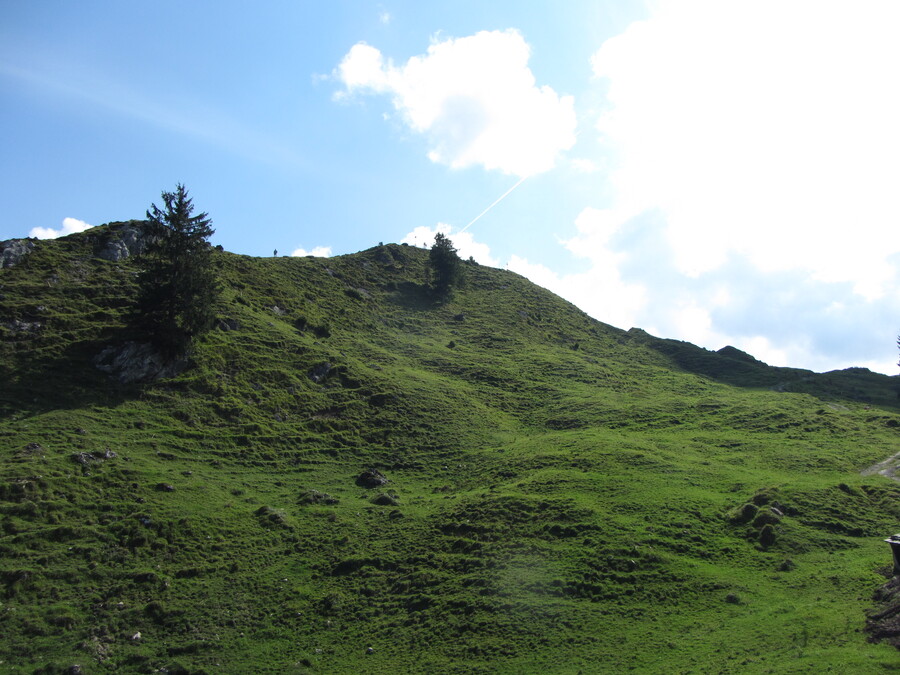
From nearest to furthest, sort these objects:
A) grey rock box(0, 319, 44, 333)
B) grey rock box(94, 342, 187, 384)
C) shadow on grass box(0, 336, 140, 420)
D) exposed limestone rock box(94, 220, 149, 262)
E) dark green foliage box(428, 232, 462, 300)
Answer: shadow on grass box(0, 336, 140, 420)
grey rock box(0, 319, 44, 333)
grey rock box(94, 342, 187, 384)
exposed limestone rock box(94, 220, 149, 262)
dark green foliage box(428, 232, 462, 300)

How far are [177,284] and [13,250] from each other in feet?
85.1

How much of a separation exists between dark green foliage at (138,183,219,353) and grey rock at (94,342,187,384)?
1.43 metres

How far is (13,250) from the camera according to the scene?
6825cm

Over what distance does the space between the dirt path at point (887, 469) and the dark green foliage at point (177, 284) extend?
246 feet

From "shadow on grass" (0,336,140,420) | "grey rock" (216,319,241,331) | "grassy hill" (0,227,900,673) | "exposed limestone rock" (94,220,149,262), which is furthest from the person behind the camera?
"exposed limestone rock" (94,220,149,262)

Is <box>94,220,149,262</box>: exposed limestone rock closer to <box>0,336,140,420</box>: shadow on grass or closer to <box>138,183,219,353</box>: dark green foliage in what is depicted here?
<box>138,183,219,353</box>: dark green foliage

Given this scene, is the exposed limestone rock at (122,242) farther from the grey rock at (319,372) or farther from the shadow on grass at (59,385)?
the grey rock at (319,372)

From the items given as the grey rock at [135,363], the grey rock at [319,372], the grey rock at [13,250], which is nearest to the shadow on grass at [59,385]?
the grey rock at [135,363]

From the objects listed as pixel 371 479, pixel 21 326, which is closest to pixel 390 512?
pixel 371 479

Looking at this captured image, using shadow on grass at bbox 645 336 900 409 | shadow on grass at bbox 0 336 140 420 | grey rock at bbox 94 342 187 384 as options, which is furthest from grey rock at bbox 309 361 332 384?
shadow on grass at bbox 645 336 900 409

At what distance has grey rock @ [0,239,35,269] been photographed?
220ft

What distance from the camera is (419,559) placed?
42.2 m

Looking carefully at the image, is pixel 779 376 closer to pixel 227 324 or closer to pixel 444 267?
pixel 444 267

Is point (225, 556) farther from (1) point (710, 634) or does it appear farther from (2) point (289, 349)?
(2) point (289, 349)
